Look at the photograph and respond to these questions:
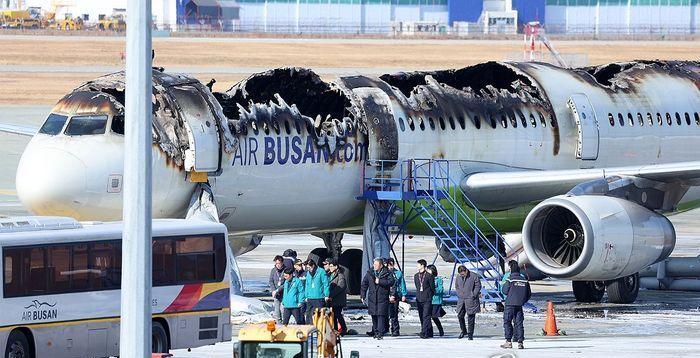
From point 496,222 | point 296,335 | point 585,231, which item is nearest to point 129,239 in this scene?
point 296,335

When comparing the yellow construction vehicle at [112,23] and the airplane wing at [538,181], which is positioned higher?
the yellow construction vehicle at [112,23]

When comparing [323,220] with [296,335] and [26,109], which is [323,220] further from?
[26,109]

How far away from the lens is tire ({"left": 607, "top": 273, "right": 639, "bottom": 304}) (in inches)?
1315

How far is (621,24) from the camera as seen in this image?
152875mm

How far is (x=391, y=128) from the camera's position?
32156mm

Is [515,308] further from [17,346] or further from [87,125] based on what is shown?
[17,346]

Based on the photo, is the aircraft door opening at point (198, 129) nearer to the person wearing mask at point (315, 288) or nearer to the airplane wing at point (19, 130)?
the person wearing mask at point (315, 288)

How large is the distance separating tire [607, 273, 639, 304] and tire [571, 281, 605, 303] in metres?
0.19

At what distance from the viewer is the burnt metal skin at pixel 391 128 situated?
2994cm

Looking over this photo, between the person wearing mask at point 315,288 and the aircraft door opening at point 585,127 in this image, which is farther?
the aircraft door opening at point 585,127

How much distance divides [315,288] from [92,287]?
4.27m

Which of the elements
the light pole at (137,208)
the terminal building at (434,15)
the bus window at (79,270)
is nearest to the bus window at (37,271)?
the bus window at (79,270)

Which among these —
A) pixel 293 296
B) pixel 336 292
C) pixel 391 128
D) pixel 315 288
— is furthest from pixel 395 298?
pixel 391 128

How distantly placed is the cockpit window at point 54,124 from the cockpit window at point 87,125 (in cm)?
16
